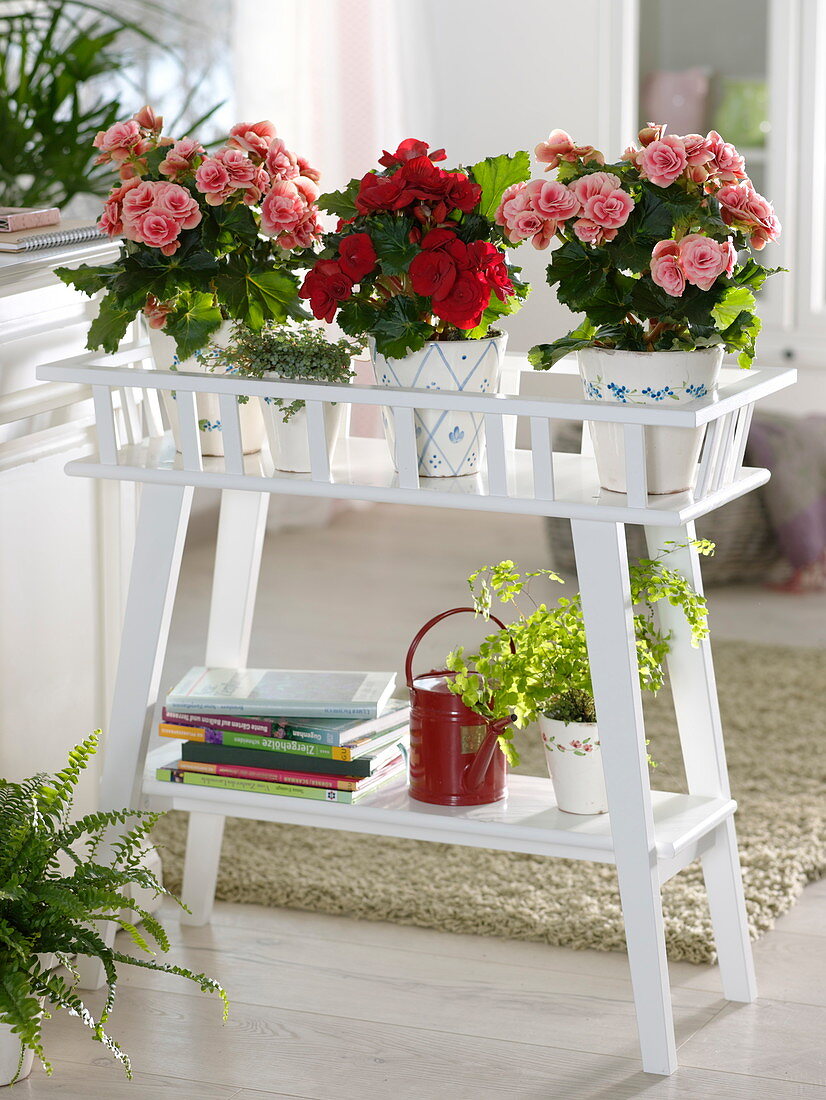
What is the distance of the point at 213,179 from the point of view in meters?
1.79

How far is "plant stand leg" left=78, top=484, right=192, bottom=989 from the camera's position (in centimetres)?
199

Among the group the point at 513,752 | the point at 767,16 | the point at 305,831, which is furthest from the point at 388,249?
the point at 767,16

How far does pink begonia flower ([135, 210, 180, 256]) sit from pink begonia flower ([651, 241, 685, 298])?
544mm

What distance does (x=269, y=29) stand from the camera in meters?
4.42

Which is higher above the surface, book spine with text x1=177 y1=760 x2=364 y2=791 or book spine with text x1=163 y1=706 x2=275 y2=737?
book spine with text x1=163 y1=706 x2=275 y2=737

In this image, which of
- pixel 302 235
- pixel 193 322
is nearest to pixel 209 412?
pixel 193 322

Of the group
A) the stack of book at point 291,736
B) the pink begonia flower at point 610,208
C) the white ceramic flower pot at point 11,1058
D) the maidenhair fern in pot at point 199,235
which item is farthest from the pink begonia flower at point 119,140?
the white ceramic flower pot at point 11,1058

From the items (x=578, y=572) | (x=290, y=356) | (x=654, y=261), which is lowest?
(x=578, y=572)

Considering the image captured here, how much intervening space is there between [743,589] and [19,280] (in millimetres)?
2368

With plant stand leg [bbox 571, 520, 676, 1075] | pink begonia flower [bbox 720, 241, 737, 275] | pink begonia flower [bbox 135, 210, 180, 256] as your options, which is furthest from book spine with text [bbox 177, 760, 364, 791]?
pink begonia flower [bbox 720, 241, 737, 275]

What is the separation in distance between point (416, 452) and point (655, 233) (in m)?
0.35

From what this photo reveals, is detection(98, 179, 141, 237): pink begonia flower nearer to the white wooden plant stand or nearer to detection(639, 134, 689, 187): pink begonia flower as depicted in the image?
the white wooden plant stand

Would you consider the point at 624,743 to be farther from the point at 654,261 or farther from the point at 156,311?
the point at 156,311

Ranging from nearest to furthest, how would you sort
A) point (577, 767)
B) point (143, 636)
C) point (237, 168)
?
point (237, 168), point (577, 767), point (143, 636)
